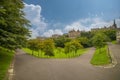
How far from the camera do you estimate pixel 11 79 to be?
36.1 feet

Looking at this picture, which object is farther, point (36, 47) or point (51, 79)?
point (36, 47)

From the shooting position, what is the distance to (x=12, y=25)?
1750 cm

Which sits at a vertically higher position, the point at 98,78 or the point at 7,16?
the point at 7,16

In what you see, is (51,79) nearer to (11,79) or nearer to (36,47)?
(11,79)

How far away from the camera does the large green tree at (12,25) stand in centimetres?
1619

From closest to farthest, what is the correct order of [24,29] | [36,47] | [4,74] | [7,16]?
[4,74] < [7,16] < [24,29] < [36,47]

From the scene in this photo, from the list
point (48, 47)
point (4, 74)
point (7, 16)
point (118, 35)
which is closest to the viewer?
point (4, 74)

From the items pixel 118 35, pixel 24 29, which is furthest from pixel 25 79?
pixel 118 35

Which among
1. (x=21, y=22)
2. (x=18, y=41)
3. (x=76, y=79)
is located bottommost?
(x=76, y=79)

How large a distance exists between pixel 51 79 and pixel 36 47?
2518cm

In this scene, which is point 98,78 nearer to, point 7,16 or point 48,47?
point 7,16

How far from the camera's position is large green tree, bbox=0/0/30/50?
16.2 m

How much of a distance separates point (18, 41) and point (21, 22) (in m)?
2.33

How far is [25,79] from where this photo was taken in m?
11.2
